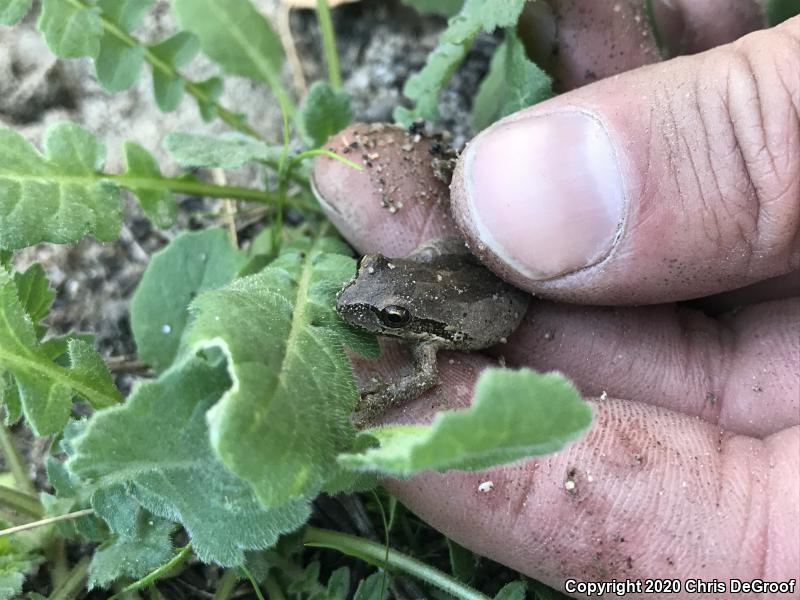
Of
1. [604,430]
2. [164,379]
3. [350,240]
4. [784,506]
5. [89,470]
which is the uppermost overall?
[164,379]

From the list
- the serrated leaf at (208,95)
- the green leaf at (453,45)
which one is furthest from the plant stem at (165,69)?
the green leaf at (453,45)

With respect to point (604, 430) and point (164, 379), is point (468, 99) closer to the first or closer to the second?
point (604, 430)

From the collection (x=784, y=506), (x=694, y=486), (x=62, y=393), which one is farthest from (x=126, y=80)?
(x=784, y=506)

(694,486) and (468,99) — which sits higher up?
(468,99)

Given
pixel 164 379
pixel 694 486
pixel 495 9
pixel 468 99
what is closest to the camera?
pixel 164 379

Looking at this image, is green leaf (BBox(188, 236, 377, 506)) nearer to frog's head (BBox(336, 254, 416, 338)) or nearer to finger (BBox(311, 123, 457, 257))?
frog's head (BBox(336, 254, 416, 338))

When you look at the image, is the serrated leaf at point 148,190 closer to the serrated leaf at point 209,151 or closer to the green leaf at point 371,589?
the serrated leaf at point 209,151
